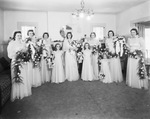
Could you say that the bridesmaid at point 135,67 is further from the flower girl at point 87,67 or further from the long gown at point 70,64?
the long gown at point 70,64

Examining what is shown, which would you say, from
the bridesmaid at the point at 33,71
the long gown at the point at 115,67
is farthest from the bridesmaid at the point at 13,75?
the long gown at the point at 115,67

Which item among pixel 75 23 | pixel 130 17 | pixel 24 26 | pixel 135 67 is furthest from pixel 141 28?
pixel 24 26

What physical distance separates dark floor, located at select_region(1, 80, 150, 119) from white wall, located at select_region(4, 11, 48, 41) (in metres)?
3.63

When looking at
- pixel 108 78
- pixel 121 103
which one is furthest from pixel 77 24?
pixel 121 103

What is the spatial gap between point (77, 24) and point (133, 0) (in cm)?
306

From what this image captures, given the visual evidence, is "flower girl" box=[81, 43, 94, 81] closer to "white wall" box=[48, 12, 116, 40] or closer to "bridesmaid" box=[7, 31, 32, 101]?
"white wall" box=[48, 12, 116, 40]

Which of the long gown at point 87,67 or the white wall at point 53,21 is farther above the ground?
the white wall at point 53,21

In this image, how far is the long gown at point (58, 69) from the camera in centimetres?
559

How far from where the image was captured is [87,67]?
587cm

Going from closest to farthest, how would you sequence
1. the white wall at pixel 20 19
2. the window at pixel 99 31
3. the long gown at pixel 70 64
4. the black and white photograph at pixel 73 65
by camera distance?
the black and white photograph at pixel 73 65, the long gown at pixel 70 64, the white wall at pixel 20 19, the window at pixel 99 31

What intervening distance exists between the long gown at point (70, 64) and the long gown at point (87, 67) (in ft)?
1.19

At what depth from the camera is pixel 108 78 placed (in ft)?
18.4

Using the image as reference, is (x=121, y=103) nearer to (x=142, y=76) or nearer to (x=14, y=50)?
(x=142, y=76)

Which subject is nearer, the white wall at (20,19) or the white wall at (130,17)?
the white wall at (130,17)
